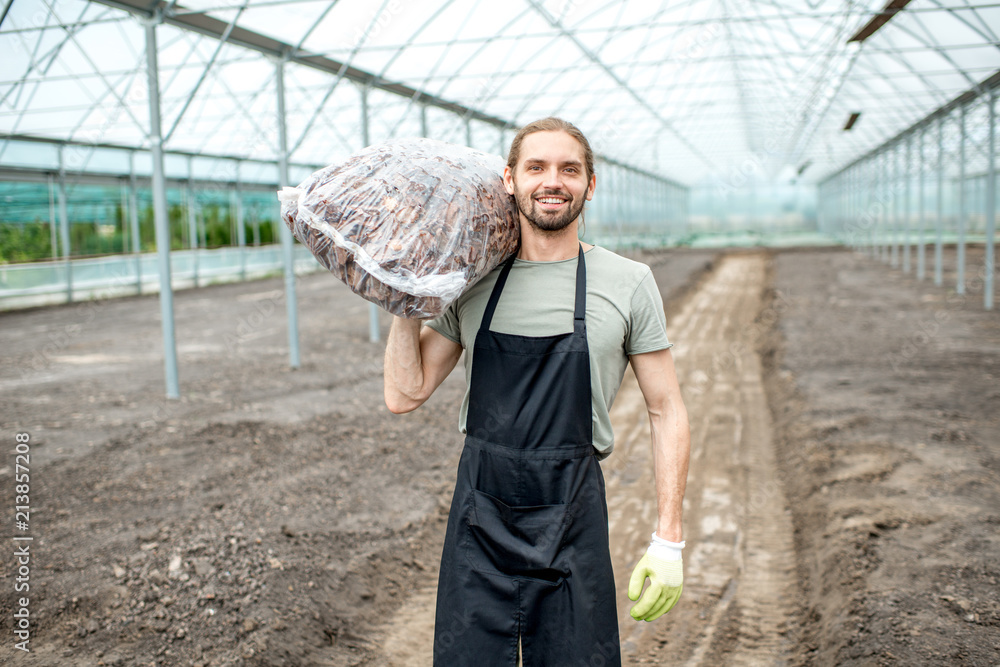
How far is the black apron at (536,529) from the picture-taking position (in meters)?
1.86

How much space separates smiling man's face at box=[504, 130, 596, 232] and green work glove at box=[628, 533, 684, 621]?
904mm

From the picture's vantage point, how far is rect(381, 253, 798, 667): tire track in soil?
10.7 ft

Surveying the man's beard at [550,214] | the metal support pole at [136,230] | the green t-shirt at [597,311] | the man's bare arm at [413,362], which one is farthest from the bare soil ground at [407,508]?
the metal support pole at [136,230]

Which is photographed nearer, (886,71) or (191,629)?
(191,629)

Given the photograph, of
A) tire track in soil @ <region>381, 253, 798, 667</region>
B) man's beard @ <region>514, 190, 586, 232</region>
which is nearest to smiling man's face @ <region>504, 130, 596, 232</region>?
man's beard @ <region>514, 190, 586, 232</region>

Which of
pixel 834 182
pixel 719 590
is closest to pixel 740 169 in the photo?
pixel 834 182

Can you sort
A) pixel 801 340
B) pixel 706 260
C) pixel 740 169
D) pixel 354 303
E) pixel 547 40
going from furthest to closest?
pixel 740 169 < pixel 706 260 < pixel 354 303 < pixel 547 40 < pixel 801 340

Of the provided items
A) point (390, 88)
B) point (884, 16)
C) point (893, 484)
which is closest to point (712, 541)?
point (893, 484)

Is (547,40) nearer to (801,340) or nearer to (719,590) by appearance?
(801,340)

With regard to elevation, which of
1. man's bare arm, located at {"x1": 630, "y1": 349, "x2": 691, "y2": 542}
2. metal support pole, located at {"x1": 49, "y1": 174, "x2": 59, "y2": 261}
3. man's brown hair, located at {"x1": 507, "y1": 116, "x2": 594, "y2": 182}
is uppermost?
metal support pole, located at {"x1": 49, "y1": 174, "x2": 59, "y2": 261}

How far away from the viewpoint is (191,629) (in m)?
3.12

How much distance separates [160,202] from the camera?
7.08 metres

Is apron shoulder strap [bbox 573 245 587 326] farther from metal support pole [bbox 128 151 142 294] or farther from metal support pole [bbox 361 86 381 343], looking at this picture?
metal support pole [bbox 128 151 142 294]

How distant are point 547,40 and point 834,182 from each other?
1215 inches
